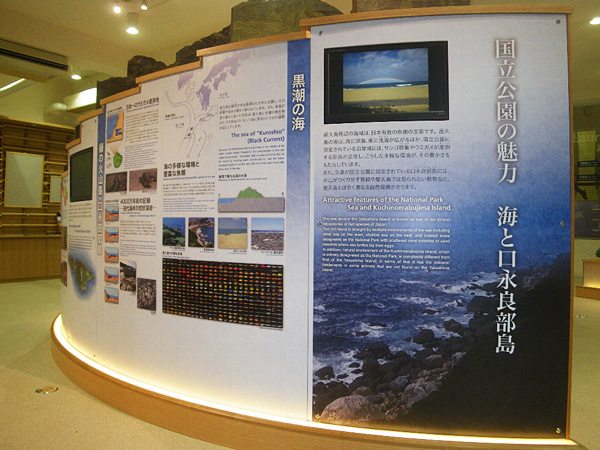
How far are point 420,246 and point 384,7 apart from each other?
1484 millimetres

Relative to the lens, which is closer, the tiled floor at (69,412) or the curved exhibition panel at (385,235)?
the curved exhibition panel at (385,235)

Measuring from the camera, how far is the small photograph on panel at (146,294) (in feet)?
8.51

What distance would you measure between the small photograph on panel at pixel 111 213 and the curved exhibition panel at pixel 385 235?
0.84 meters

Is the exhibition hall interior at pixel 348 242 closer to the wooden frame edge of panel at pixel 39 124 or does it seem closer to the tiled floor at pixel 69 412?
the tiled floor at pixel 69 412

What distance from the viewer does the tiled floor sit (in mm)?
2293

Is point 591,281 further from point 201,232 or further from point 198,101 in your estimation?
point 198,101

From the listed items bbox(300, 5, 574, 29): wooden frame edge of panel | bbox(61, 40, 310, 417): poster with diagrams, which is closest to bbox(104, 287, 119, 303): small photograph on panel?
bbox(61, 40, 310, 417): poster with diagrams

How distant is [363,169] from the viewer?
204 cm

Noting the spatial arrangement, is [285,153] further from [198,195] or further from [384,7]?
[384,7]

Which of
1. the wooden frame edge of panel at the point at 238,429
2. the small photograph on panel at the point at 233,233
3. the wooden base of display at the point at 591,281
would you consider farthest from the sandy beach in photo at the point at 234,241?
the wooden base of display at the point at 591,281

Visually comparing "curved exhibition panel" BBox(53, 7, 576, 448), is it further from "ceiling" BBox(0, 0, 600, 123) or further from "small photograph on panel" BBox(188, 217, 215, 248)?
"ceiling" BBox(0, 0, 600, 123)

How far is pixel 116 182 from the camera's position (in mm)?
2854

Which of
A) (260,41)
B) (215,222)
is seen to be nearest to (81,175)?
(215,222)

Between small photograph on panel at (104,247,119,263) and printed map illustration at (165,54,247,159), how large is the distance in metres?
0.94
